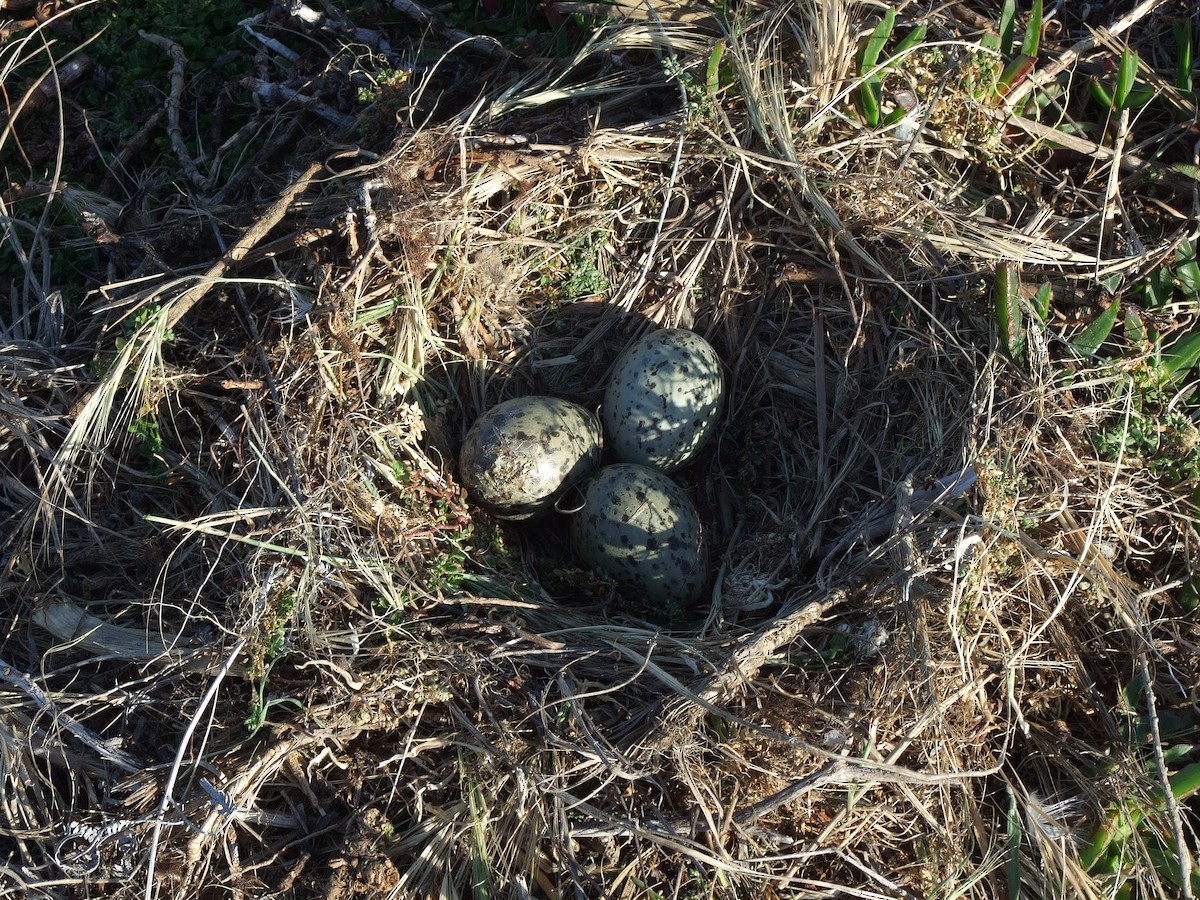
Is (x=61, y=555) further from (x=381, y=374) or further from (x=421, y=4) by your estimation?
(x=421, y=4)

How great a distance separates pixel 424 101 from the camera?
129 inches

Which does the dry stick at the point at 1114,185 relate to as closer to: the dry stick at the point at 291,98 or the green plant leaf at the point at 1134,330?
the green plant leaf at the point at 1134,330

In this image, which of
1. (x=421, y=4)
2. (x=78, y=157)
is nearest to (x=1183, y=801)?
(x=421, y=4)

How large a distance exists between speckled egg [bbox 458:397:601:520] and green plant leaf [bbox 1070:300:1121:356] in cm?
145

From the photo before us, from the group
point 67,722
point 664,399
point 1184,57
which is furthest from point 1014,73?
point 67,722

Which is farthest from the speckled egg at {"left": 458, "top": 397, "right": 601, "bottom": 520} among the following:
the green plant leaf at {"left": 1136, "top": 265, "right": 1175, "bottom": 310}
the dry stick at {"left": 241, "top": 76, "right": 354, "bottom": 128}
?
the green plant leaf at {"left": 1136, "top": 265, "right": 1175, "bottom": 310}

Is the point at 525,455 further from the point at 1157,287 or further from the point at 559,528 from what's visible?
the point at 1157,287

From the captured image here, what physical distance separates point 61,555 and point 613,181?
202 centimetres

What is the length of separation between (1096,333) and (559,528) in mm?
1724

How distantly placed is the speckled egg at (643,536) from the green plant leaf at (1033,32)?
71.6 inches

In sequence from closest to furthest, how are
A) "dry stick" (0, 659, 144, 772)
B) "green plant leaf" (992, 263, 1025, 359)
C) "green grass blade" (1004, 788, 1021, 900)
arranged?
"green grass blade" (1004, 788, 1021, 900) < "dry stick" (0, 659, 144, 772) < "green plant leaf" (992, 263, 1025, 359)

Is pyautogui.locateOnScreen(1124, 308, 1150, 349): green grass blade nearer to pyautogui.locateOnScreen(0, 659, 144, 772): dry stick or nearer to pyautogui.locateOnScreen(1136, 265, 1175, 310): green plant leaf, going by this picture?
pyautogui.locateOnScreen(1136, 265, 1175, 310): green plant leaf

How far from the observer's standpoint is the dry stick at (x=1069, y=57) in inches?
122

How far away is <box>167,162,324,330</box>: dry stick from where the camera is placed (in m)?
2.77
